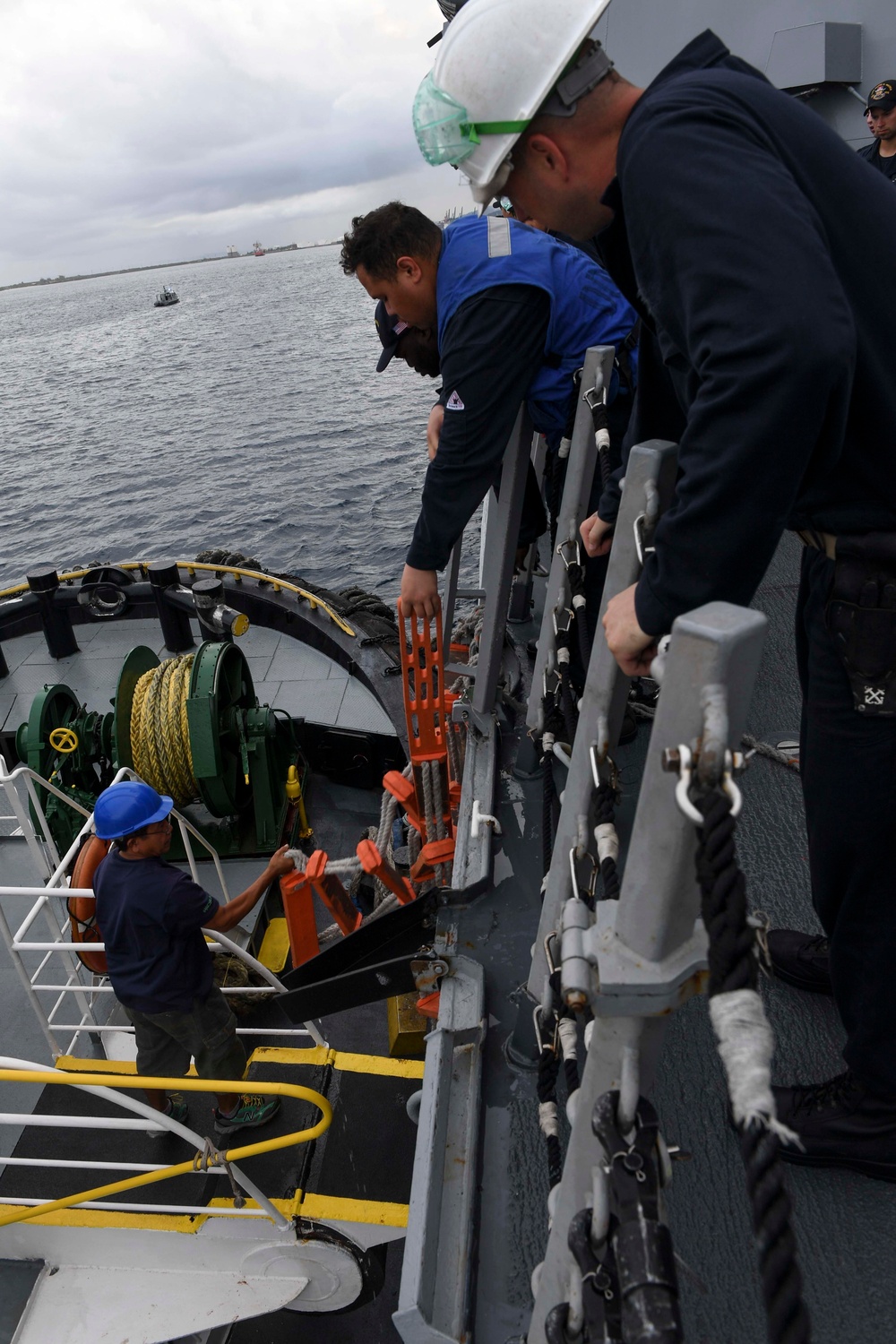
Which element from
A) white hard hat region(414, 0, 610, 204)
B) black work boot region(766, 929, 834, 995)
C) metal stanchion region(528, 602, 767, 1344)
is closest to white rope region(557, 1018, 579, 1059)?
metal stanchion region(528, 602, 767, 1344)

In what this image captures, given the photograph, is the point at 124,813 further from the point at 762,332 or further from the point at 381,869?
the point at 762,332

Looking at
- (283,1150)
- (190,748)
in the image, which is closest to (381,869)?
(283,1150)

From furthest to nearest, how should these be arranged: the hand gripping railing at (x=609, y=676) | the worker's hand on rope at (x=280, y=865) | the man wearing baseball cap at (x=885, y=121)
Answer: the man wearing baseball cap at (x=885, y=121)
the worker's hand on rope at (x=280, y=865)
the hand gripping railing at (x=609, y=676)

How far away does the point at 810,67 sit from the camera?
6.68 meters

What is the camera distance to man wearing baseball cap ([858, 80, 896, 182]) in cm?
516

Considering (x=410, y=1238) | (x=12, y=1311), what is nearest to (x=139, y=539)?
(x=12, y=1311)

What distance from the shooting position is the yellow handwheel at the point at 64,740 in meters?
6.69

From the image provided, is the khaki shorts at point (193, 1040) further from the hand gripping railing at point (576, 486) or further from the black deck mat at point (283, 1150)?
the hand gripping railing at point (576, 486)

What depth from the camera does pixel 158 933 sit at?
12.0ft

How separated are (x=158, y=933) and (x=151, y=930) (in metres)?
0.03

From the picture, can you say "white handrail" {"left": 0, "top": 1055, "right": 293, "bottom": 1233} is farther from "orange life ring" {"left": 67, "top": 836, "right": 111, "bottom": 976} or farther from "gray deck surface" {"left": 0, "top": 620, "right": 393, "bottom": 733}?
"gray deck surface" {"left": 0, "top": 620, "right": 393, "bottom": 733}

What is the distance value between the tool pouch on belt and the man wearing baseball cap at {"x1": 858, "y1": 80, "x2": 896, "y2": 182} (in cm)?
496

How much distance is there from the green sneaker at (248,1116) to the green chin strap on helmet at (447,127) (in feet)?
13.7

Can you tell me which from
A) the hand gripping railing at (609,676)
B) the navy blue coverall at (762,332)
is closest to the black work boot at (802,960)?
the hand gripping railing at (609,676)
